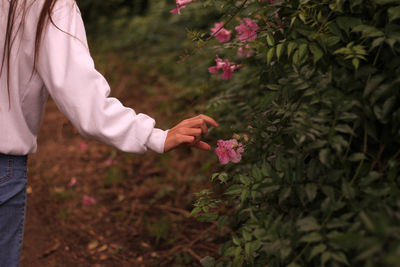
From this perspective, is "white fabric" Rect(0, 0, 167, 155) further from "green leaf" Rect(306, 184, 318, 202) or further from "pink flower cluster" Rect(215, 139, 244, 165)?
"green leaf" Rect(306, 184, 318, 202)

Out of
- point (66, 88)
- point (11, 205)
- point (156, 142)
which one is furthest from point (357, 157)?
point (11, 205)

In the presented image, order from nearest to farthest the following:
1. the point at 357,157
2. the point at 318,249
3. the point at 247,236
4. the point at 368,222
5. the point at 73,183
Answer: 1. the point at 368,222
2. the point at 318,249
3. the point at 357,157
4. the point at 247,236
5. the point at 73,183

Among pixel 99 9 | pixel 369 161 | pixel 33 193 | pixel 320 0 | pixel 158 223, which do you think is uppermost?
pixel 320 0

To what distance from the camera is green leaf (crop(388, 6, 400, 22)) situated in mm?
1187

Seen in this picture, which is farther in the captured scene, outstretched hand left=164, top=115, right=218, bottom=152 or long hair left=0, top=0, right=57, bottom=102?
outstretched hand left=164, top=115, right=218, bottom=152

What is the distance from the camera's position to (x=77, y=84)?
1.33 m

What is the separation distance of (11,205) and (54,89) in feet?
1.64

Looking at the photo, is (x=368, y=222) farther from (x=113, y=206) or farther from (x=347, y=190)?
(x=113, y=206)

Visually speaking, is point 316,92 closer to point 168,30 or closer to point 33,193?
point 33,193

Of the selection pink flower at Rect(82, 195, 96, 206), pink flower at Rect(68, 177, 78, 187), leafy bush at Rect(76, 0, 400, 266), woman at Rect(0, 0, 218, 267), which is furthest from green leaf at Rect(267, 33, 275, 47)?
pink flower at Rect(68, 177, 78, 187)

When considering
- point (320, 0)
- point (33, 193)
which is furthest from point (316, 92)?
point (33, 193)

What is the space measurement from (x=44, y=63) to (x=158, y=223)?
1.64 m

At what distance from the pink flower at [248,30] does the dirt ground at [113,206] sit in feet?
3.11

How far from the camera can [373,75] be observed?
4.26 feet
